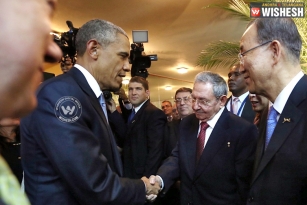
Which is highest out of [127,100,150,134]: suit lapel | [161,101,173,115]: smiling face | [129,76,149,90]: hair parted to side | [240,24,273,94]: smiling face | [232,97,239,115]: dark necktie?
[240,24,273,94]: smiling face

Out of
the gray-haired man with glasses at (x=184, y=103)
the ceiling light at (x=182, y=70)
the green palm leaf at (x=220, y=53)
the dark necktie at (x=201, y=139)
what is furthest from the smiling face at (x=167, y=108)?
the dark necktie at (x=201, y=139)

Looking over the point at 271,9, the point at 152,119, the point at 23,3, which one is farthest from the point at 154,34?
the point at 23,3

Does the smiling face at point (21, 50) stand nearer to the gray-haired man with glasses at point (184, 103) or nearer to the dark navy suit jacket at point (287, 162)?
the dark navy suit jacket at point (287, 162)

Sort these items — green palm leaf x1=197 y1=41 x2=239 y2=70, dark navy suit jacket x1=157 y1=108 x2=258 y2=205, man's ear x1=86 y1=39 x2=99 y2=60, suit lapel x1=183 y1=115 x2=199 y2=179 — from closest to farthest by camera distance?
man's ear x1=86 y1=39 x2=99 y2=60 < dark navy suit jacket x1=157 y1=108 x2=258 y2=205 < suit lapel x1=183 y1=115 x2=199 y2=179 < green palm leaf x1=197 y1=41 x2=239 y2=70

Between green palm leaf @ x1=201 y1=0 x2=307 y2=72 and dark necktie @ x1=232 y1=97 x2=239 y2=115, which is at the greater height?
green palm leaf @ x1=201 y1=0 x2=307 y2=72

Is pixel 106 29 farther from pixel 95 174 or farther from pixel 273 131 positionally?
pixel 273 131

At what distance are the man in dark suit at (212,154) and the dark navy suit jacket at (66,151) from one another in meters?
0.77

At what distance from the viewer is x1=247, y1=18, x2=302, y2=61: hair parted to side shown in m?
1.61

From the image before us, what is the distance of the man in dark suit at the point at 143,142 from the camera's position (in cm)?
339

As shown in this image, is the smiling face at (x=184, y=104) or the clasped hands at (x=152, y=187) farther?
the smiling face at (x=184, y=104)

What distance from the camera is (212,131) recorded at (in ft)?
7.63

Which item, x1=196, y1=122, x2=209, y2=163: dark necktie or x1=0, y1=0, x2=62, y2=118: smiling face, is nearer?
x1=0, y1=0, x2=62, y2=118: smiling face

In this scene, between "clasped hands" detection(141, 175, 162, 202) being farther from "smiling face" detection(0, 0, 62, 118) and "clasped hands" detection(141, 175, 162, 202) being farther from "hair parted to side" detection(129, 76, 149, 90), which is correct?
"hair parted to side" detection(129, 76, 149, 90)

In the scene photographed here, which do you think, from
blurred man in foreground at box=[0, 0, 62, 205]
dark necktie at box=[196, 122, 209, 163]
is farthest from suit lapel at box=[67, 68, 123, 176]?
blurred man in foreground at box=[0, 0, 62, 205]
